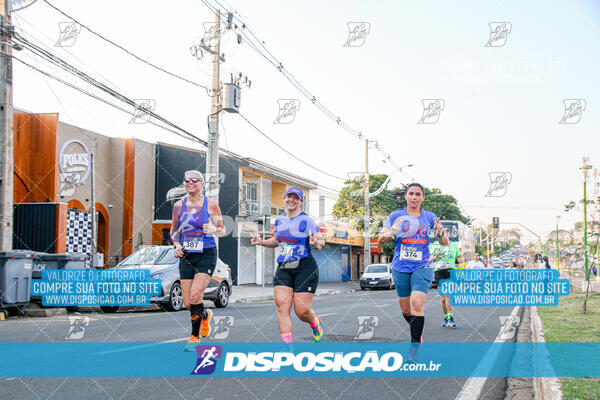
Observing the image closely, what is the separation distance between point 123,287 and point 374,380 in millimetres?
10275

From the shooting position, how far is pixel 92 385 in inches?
208

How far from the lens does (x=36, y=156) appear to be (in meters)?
24.8

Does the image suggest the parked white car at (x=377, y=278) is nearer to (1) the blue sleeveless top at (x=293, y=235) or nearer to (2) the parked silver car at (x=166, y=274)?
(2) the parked silver car at (x=166, y=274)

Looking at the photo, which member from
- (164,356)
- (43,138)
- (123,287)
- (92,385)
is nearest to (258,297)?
(123,287)

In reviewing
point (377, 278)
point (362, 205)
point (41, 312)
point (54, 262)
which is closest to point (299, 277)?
point (41, 312)

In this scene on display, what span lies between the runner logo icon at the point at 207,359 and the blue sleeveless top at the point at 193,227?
118 centimetres

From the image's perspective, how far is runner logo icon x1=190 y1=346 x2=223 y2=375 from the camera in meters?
5.96

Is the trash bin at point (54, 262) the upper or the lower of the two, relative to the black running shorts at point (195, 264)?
lower

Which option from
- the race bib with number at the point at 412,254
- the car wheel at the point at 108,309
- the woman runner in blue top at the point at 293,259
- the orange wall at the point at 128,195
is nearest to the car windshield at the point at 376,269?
the orange wall at the point at 128,195

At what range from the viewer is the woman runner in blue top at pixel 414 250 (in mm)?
5926

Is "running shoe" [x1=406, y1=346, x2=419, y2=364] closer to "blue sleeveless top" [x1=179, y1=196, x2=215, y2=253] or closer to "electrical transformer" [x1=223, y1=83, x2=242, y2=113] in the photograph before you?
"blue sleeveless top" [x1=179, y1=196, x2=215, y2=253]

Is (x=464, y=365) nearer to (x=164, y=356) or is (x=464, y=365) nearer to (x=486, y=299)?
(x=164, y=356)

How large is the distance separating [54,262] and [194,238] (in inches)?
386

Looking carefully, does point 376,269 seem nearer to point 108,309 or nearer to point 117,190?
point 117,190
